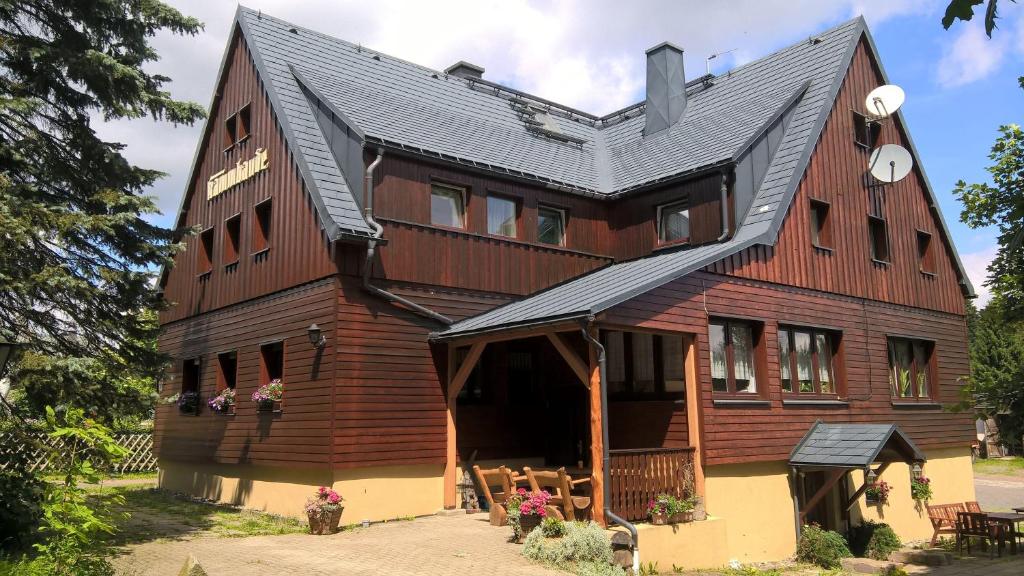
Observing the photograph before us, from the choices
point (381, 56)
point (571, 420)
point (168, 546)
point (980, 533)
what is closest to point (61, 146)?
point (168, 546)

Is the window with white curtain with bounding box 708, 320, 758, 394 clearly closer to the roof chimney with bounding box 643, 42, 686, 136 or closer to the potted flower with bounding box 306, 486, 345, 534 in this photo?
the potted flower with bounding box 306, 486, 345, 534

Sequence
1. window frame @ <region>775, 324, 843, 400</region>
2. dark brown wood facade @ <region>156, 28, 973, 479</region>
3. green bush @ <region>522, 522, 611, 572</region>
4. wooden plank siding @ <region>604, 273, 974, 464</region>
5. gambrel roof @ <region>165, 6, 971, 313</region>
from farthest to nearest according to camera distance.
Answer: window frame @ <region>775, 324, 843, 400</region> → gambrel roof @ <region>165, 6, 971, 313</region> → dark brown wood facade @ <region>156, 28, 973, 479</region> → wooden plank siding @ <region>604, 273, 974, 464</region> → green bush @ <region>522, 522, 611, 572</region>

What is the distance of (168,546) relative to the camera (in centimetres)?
1147

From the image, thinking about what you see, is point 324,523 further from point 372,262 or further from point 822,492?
point 822,492

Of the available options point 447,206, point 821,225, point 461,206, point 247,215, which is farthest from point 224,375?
point 821,225

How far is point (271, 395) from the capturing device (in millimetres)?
15062

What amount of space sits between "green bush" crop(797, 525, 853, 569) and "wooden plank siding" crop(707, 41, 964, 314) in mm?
4626

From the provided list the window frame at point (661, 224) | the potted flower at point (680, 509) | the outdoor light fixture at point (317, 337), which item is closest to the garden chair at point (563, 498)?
the potted flower at point (680, 509)

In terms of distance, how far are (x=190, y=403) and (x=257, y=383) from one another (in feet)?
10.7

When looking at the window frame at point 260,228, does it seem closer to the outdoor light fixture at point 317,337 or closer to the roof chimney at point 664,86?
the outdoor light fixture at point 317,337

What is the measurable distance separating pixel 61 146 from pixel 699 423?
34.9 ft

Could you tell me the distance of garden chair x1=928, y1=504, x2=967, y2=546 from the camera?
17.3 meters

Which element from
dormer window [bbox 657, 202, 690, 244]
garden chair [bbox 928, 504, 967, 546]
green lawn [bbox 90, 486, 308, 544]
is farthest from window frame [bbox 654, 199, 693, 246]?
green lawn [bbox 90, 486, 308, 544]

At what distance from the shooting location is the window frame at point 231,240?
17484 millimetres
